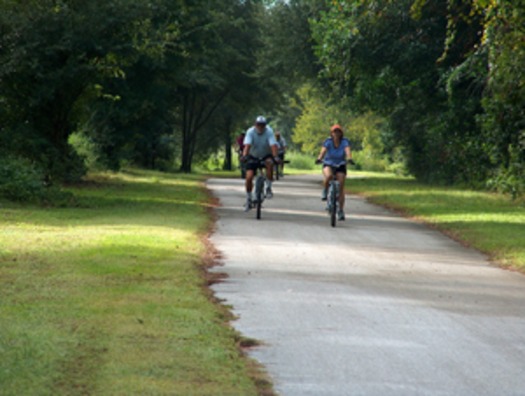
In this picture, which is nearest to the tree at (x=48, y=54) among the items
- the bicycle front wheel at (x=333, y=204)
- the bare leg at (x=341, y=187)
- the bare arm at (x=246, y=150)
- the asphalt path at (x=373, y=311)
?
the bare arm at (x=246, y=150)

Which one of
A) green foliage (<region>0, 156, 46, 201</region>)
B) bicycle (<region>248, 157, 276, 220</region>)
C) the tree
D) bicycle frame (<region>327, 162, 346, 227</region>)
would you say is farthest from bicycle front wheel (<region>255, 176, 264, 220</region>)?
the tree

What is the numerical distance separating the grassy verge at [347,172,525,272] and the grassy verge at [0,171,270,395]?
5.06m

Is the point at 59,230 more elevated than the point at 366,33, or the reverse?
the point at 366,33

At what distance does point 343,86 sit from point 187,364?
38718mm

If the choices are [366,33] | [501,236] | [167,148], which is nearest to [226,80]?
[167,148]

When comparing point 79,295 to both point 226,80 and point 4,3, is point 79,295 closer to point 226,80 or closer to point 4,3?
point 4,3

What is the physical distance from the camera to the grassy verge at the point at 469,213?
18.9 meters

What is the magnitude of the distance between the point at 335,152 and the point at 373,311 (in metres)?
12.2

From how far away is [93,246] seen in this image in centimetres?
1593

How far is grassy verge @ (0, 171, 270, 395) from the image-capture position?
7.37m

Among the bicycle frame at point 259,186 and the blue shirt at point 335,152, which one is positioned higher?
the blue shirt at point 335,152

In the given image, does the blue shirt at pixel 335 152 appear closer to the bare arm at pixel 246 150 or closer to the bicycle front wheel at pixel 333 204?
the bicycle front wheel at pixel 333 204

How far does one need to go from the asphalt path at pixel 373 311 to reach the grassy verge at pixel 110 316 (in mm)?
410

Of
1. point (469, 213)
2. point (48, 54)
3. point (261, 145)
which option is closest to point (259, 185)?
point (261, 145)
